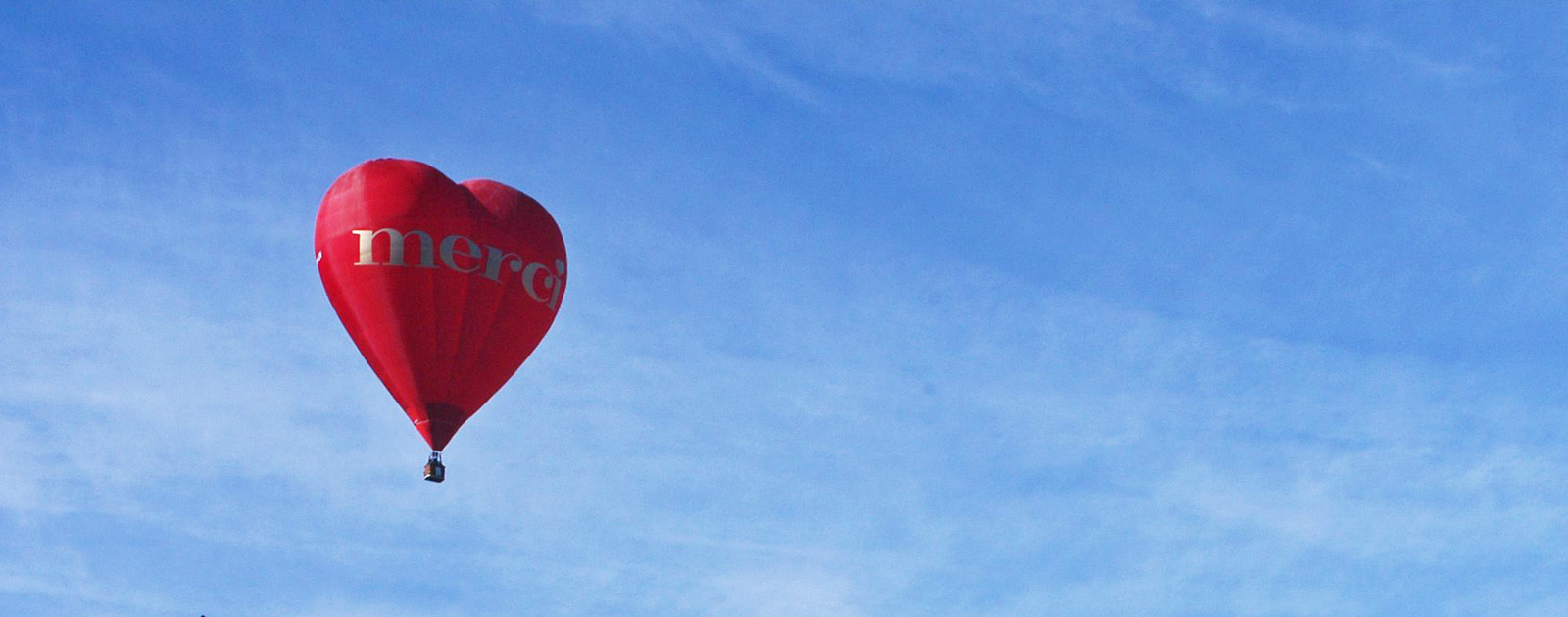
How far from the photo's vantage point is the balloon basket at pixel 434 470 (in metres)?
72.8

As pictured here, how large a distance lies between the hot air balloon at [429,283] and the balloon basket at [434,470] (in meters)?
0.04

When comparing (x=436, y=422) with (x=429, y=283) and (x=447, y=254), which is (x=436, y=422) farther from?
(x=447, y=254)

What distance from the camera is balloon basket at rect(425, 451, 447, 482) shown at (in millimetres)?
72750

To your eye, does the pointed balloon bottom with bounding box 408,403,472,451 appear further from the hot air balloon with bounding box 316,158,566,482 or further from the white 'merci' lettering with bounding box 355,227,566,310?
the white 'merci' lettering with bounding box 355,227,566,310

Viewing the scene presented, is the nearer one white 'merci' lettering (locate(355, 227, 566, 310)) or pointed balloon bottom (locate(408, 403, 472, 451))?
pointed balloon bottom (locate(408, 403, 472, 451))

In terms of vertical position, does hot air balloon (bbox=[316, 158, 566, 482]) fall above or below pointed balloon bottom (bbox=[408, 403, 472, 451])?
above

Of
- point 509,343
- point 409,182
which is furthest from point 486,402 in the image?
point 409,182

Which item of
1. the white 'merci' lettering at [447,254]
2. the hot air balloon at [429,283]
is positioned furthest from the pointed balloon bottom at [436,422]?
the white 'merci' lettering at [447,254]

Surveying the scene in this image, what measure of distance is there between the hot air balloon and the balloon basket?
0.04 m

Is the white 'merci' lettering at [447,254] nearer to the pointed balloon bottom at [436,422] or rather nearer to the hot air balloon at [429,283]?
the hot air balloon at [429,283]

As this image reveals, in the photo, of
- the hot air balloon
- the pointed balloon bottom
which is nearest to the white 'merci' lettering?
the hot air balloon

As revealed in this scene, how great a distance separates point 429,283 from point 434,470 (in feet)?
17.3

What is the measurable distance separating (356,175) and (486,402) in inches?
292

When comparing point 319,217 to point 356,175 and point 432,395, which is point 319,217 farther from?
point 432,395
